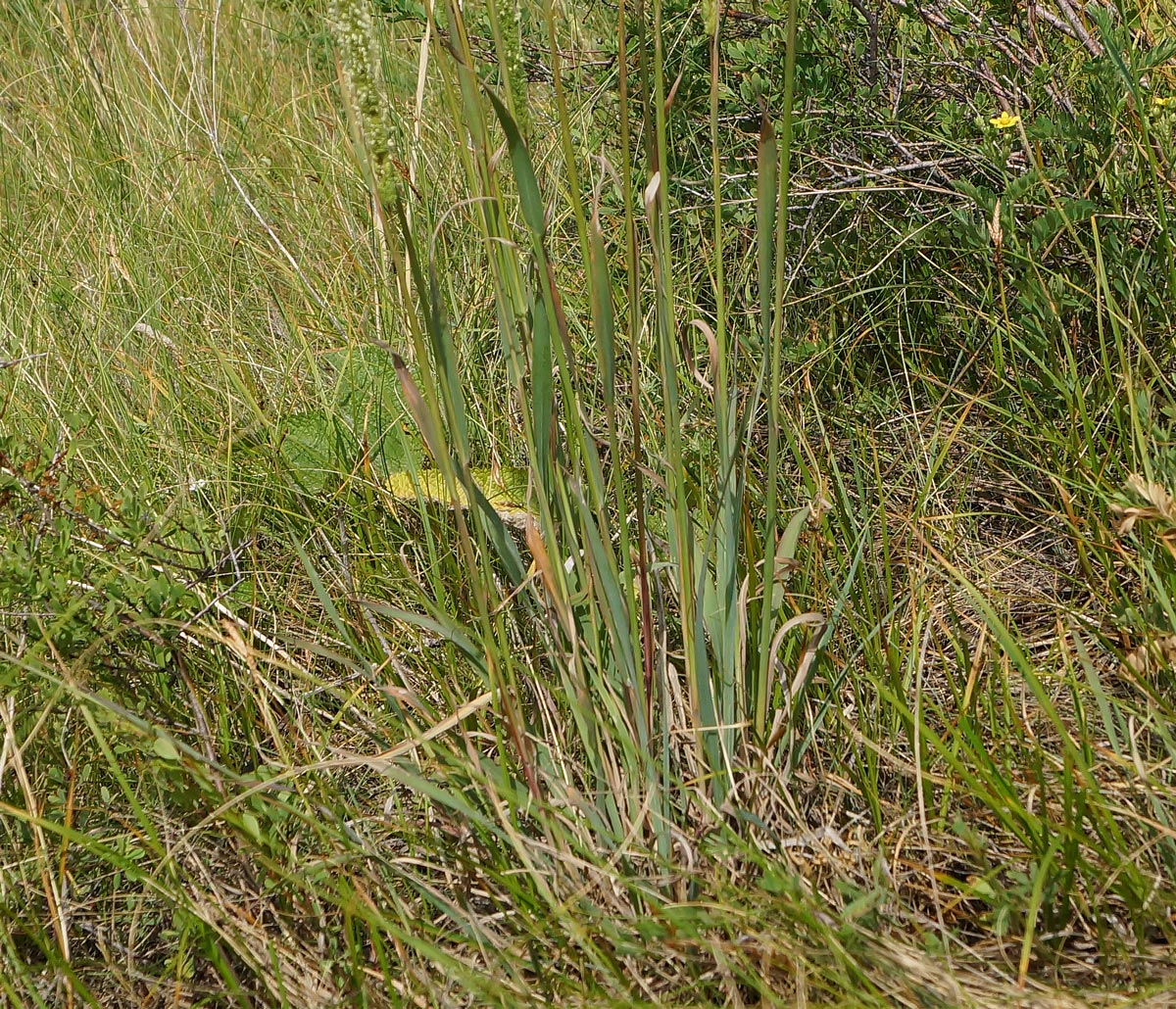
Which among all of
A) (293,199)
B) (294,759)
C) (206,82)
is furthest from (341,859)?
(206,82)

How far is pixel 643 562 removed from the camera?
1106 millimetres

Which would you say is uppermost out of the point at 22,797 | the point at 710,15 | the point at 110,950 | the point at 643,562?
the point at 710,15

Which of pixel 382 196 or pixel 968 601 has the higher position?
pixel 382 196

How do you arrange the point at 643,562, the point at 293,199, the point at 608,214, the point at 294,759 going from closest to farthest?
the point at 643,562 < the point at 294,759 < the point at 608,214 < the point at 293,199

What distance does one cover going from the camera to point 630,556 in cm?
112

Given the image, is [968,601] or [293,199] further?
[293,199]

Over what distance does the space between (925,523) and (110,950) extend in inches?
45.4

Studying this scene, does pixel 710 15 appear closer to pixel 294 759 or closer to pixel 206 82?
pixel 294 759

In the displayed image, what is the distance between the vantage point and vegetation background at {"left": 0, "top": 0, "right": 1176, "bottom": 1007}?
3.47 ft

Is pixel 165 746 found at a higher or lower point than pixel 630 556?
lower

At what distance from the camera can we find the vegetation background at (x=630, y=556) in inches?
41.7

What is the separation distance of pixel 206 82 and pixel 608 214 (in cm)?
160

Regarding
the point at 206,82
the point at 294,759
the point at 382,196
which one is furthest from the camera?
the point at 206,82

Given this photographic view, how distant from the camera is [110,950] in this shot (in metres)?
1.23
